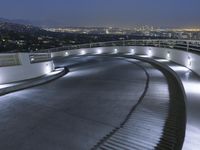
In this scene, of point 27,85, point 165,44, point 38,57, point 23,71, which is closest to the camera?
point 27,85

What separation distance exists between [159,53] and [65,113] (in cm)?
1228

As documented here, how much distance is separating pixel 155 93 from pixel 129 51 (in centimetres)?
1647

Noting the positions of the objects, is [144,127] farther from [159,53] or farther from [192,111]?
[159,53]

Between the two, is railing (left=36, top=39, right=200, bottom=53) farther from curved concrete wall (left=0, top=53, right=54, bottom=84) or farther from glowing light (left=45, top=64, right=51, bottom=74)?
curved concrete wall (left=0, top=53, right=54, bottom=84)

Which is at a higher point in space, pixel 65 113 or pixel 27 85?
pixel 65 113

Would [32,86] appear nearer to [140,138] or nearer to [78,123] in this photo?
[78,123]

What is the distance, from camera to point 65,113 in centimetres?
691

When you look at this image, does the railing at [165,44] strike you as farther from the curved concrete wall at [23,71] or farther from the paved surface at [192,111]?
the curved concrete wall at [23,71]

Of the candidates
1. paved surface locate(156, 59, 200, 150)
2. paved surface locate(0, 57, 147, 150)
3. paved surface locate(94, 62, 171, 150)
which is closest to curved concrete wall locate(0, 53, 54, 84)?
paved surface locate(0, 57, 147, 150)

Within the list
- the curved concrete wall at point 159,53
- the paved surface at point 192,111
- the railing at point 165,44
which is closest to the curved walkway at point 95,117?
the paved surface at point 192,111

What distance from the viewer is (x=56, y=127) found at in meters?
5.89

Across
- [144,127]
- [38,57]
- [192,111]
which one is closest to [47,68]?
[38,57]

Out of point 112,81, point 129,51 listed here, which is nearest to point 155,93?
point 112,81

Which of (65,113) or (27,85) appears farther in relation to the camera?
(27,85)
